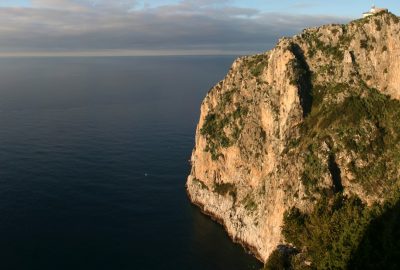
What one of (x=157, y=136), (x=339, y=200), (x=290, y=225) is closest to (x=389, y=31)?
(x=339, y=200)

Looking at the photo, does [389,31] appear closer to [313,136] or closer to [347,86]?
[347,86]

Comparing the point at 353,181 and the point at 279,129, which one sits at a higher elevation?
the point at 279,129

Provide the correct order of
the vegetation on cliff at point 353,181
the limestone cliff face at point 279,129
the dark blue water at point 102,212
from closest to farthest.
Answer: the vegetation on cliff at point 353,181 < the limestone cliff face at point 279,129 < the dark blue water at point 102,212

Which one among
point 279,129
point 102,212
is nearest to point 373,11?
point 279,129

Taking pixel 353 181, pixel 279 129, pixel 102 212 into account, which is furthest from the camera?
pixel 102 212

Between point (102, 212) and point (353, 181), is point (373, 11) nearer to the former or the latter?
point (353, 181)

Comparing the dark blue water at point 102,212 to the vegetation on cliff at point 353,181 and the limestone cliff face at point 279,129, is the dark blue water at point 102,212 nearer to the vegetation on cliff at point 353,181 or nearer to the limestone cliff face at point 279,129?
the limestone cliff face at point 279,129

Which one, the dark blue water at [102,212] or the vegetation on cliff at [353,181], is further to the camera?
the dark blue water at [102,212]

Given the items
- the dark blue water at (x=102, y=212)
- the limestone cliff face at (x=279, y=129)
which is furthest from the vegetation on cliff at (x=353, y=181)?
the dark blue water at (x=102, y=212)

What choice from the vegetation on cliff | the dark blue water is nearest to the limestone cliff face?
the vegetation on cliff
